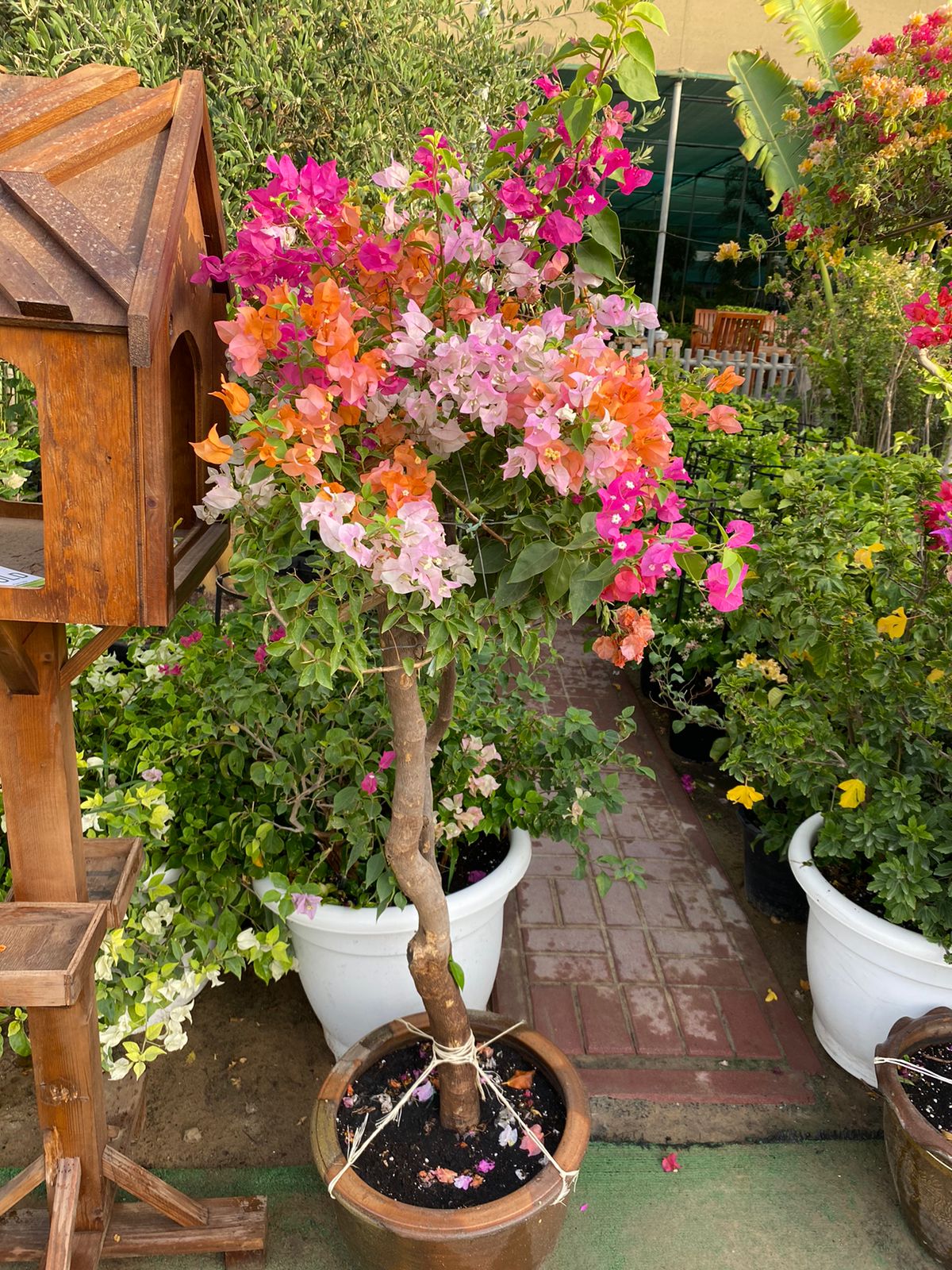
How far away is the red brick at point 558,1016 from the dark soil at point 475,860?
20.9 inches

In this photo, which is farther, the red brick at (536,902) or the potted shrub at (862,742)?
the red brick at (536,902)

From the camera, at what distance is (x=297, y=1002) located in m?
2.64

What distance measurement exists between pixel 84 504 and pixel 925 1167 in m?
2.15

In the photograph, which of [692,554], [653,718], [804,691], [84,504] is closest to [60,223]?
[84,504]

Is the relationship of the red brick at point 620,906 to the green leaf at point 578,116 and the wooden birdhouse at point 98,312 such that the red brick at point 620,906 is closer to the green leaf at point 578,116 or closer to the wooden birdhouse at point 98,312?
the wooden birdhouse at point 98,312

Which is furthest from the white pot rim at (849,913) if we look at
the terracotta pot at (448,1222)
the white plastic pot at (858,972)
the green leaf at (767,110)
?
the green leaf at (767,110)

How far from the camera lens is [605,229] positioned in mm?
1196

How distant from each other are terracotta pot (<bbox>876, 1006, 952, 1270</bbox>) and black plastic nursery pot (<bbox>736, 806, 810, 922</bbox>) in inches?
32.2

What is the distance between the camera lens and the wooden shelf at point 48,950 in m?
1.38

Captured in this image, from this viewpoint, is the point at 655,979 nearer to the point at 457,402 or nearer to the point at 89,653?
the point at 89,653

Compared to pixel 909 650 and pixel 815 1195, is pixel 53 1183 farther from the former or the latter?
pixel 909 650

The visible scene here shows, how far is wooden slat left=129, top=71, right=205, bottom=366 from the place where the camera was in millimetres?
1011

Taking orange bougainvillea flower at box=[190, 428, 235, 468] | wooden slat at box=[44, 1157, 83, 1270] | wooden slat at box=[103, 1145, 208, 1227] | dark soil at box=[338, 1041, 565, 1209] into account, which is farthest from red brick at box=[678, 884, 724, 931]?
orange bougainvillea flower at box=[190, 428, 235, 468]

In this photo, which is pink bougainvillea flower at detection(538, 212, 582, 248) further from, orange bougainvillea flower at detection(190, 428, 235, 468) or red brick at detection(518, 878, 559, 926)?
red brick at detection(518, 878, 559, 926)
